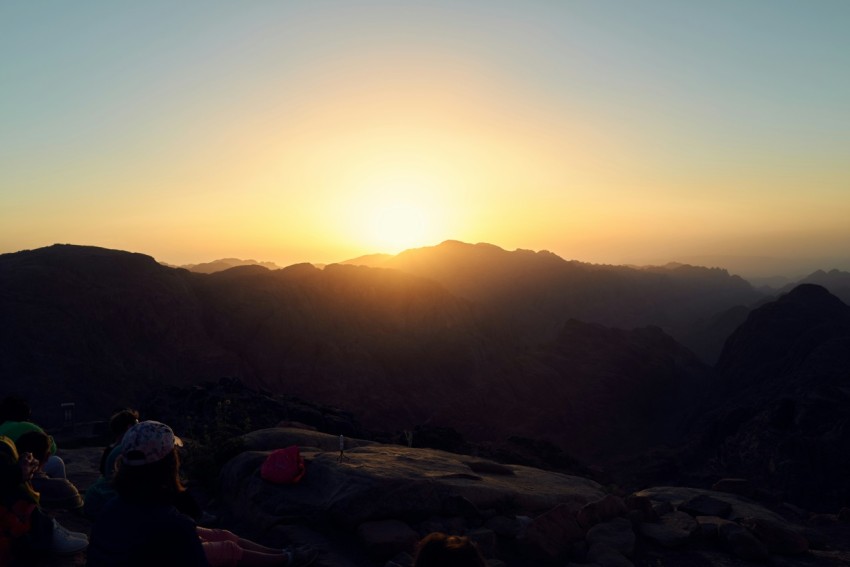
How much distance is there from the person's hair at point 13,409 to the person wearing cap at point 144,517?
4358 mm

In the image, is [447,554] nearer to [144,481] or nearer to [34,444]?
[144,481]

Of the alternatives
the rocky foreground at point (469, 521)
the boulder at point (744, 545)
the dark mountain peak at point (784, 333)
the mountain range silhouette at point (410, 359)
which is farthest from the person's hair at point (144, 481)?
the dark mountain peak at point (784, 333)

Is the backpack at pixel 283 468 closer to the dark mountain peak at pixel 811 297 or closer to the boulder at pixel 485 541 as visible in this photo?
the boulder at pixel 485 541

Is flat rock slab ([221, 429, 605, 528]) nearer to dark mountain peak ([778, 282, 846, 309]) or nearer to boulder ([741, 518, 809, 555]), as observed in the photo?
boulder ([741, 518, 809, 555])

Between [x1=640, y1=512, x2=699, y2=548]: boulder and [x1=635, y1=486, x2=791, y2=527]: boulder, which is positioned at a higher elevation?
[x1=640, y1=512, x2=699, y2=548]: boulder

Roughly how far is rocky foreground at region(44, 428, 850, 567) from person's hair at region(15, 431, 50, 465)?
201 cm

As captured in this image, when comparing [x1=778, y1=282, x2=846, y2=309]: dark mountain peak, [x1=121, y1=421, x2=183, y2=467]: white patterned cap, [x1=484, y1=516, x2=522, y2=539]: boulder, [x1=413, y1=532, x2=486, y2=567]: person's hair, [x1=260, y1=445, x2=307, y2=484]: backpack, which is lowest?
[x1=484, y1=516, x2=522, y2=539]: boulder

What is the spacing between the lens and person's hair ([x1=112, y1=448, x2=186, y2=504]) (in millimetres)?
3520

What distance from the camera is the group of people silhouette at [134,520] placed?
348cm

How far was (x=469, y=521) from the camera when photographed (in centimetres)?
860

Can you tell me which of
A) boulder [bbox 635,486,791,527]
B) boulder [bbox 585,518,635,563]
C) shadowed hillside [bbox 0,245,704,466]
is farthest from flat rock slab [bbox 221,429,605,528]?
shadowed hillside [bbox 0,245,704,466]

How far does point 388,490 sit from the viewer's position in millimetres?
8469

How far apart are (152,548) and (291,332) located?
4107cm

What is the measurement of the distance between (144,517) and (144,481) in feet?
0.65
